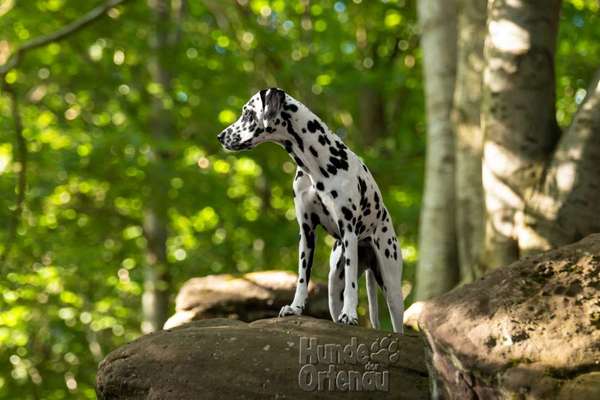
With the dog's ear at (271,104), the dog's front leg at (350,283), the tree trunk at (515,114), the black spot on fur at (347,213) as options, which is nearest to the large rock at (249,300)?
the tree trunk at (515,114)

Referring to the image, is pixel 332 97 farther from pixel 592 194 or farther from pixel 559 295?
pixel 559 295

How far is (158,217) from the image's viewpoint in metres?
11.7

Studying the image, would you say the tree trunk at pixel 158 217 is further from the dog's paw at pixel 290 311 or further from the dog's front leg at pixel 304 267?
the dog's paw at pixel 290 311

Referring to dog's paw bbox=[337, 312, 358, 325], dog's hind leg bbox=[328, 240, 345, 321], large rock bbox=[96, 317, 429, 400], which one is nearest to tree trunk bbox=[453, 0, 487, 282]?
dog's hind leg bbox=[328, 240, 345, 321]

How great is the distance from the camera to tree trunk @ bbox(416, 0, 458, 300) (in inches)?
318

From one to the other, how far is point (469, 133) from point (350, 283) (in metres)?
3.45

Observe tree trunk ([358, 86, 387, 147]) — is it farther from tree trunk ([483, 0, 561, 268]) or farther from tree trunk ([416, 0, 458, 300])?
tree trunk ([483, 0, 561, 268])

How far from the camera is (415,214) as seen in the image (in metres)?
11.6

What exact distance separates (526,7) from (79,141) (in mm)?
6889

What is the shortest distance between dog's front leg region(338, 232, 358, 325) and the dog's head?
0.84m

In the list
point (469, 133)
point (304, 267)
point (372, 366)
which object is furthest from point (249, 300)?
point (372, 366)

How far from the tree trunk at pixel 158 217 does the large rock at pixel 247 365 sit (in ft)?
22.7

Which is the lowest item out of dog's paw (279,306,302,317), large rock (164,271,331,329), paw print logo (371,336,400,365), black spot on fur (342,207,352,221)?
paw print logo (371,336,400,365)

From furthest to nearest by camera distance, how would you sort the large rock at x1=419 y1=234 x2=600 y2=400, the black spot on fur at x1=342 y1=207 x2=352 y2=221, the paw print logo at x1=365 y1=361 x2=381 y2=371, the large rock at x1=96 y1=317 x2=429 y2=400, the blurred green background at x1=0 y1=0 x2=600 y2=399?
the blurred green background at x1=0 y1=0 x2=600 y2=399
the black spot on fur at x1=342 y1=207 x2=352 y2=221
the paw print logo at x1=365 y1=361 x2=381 y2=371
the large rock at x1=96 y1=317 x2=429 y2=400
the large rock at x1=419 y1=234 x2=600 y2=400
